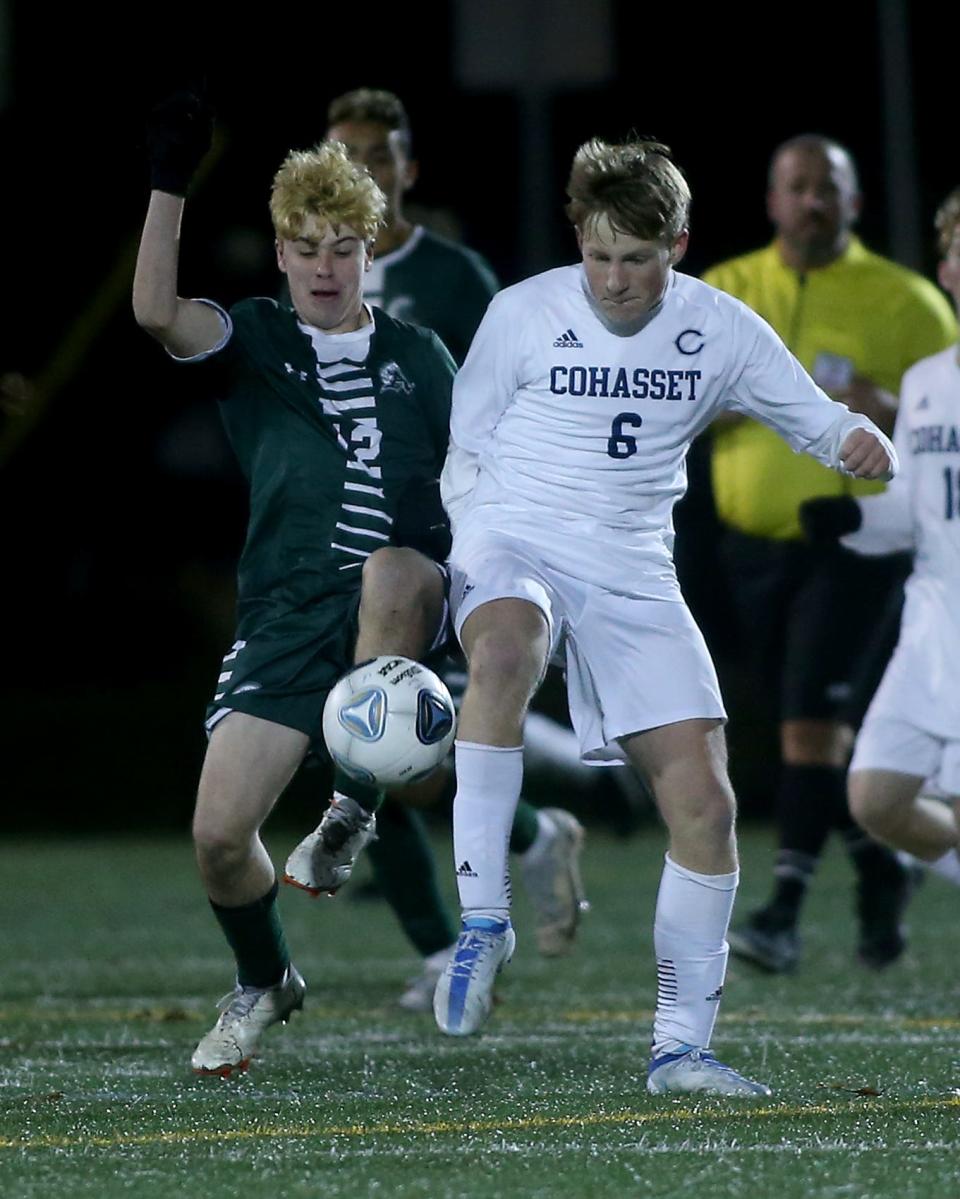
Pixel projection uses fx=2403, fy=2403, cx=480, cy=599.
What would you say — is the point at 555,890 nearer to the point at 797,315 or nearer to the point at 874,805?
the point at 874,805

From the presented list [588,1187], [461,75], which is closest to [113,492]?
[461,75]

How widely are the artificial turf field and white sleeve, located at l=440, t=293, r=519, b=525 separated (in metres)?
1.18

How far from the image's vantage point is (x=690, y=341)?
15.2ft

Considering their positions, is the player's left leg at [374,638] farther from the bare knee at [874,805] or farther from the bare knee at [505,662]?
the bare knee at [874,805]

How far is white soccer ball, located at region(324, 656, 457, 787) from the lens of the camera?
4.41 metres

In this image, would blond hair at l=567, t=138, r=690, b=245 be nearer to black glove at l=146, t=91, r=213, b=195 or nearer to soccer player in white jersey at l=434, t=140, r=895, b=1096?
soccer player in white jersey at l=434, t=140, r=895, b=1096

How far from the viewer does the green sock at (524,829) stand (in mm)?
6035

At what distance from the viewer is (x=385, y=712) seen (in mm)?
4418

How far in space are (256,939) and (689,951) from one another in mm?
961

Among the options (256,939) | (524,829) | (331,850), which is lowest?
(524,829)

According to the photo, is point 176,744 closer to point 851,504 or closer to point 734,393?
point 851,504

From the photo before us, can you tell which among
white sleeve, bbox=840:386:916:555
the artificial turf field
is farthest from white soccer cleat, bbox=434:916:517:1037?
white sleeve, bbox=840:386:916:555

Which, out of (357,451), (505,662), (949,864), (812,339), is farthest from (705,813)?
(812,339)

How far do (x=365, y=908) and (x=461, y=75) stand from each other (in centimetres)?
736
